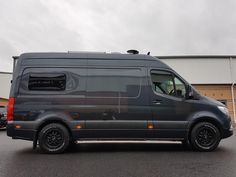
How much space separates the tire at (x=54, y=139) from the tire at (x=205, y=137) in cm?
339

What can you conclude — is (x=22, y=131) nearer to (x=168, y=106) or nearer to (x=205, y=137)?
(x=168, y=106)

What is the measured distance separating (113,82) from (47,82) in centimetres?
179

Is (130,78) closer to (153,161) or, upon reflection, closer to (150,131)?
(150,131)

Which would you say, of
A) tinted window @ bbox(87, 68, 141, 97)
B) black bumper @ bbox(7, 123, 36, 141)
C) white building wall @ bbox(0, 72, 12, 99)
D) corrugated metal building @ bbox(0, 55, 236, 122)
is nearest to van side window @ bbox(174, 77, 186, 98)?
tinted window @ bbox(87, 68, 141, 97)

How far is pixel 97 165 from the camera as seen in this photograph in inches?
222

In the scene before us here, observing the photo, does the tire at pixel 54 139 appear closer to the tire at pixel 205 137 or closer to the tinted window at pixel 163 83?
the tinted window at pixel 163 83

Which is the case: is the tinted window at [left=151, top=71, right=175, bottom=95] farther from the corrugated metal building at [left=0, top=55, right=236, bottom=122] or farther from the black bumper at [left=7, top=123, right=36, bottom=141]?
the corrugated metal building at [left=0, top=55, right=236, bottom=122]

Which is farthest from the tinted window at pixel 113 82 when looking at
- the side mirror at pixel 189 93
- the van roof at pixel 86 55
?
the side mirror at pixel 189 93

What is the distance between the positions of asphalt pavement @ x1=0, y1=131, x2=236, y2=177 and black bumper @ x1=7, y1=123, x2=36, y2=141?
1.59 ft

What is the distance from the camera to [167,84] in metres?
7.47

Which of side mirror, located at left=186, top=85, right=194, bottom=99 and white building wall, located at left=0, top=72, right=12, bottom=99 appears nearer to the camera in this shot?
side mirror, located at left=186, top=85, right=194, bottom=99

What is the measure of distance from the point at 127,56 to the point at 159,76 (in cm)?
107

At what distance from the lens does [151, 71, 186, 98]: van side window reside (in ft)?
24.4

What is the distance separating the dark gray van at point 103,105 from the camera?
709cm
